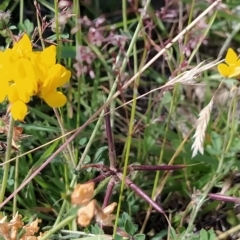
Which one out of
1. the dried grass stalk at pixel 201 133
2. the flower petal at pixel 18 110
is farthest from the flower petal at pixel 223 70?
the flower petal at pixel 18 110

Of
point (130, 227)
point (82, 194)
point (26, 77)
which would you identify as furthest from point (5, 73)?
point (130, 227)

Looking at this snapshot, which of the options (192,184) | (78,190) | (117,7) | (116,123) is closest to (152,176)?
(192,184)

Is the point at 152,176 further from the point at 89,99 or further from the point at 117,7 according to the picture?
the point at 117,7

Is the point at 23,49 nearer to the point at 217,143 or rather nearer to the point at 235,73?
the point at 235,73

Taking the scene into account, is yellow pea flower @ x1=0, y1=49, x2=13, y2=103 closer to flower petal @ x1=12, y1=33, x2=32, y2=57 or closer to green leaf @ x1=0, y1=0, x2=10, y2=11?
flower petal @ x1=12, y1=33, x2=32, y2=57

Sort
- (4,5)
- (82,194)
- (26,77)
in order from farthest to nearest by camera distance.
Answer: (4,5) < (26,77) < (82,194)

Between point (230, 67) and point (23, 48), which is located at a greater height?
point (23, 48)

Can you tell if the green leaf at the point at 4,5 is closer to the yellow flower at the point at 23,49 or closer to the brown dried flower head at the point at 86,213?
the yellow flower at the point at 23,49

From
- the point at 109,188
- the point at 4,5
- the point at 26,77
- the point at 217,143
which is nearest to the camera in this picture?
the point at 26,77

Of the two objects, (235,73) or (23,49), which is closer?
(23,49)
